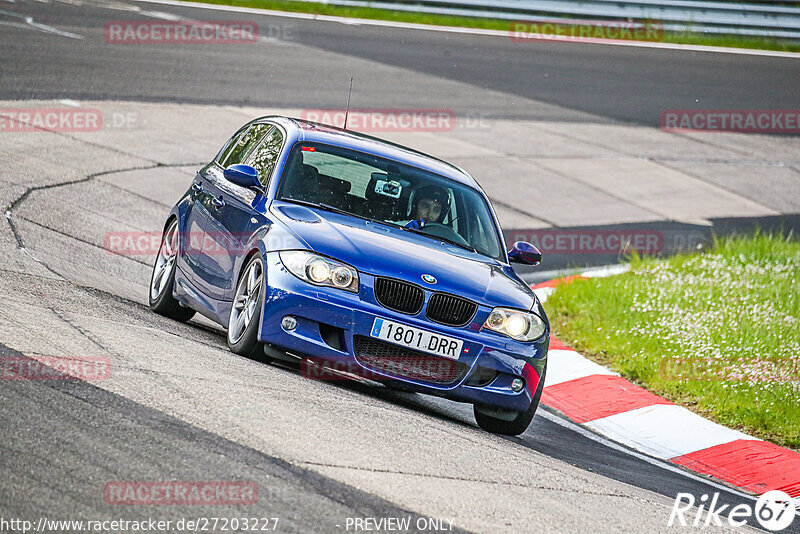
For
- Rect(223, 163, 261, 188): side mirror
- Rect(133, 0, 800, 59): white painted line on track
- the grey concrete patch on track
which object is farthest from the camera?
Rect(133, 0, 800, 59): white painted line on track

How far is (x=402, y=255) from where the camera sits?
7.09 m

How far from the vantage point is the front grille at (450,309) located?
22.6 feet

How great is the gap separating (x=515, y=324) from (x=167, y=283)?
2.99 meters

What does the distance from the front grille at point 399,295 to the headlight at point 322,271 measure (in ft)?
0.51

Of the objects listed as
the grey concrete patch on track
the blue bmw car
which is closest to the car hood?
the blue bmw car

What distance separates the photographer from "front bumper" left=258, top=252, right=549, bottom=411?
22.1 feet

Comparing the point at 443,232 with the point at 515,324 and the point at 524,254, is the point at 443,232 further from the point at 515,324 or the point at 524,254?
the point at 515,324

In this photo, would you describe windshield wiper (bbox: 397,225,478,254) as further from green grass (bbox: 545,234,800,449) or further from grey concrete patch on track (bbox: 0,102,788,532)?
green grass (bbox: 545,234,800,449)

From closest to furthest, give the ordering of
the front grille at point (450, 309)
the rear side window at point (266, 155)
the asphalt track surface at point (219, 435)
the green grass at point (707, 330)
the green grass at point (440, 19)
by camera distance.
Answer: the asphalt track surface at point (219, 435)
the front grille at point (450, 309)
the rear side window at point (266, 155)
the green grass at point (707, 330)
the green grass at point (440, 19)

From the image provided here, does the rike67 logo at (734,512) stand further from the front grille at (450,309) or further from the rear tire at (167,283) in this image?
the rear tire at (167,283)

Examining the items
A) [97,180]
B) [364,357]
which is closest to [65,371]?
[364,357]

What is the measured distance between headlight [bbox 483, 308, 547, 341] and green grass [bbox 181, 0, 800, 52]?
67.6ft

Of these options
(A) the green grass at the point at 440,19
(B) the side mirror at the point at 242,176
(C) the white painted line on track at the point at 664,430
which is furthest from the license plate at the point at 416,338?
(A) the green grass at the point at 440,19

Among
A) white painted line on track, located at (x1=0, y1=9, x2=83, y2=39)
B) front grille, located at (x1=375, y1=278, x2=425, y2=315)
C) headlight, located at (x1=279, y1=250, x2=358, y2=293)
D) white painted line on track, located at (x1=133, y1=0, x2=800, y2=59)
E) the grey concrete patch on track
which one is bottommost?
the grey concrete patch on track
